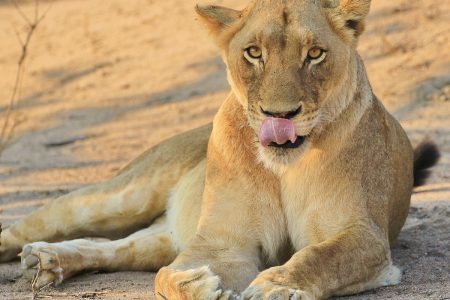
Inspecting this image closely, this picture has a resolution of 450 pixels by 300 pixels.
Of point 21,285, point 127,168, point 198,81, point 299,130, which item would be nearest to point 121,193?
point 127,168

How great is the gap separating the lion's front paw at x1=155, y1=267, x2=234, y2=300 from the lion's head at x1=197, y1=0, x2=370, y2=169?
0.51 m

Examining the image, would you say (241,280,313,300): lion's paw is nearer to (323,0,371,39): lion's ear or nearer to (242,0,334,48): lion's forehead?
(242,0,334,48): lion's forehead

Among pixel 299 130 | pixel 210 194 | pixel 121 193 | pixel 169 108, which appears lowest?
pixel 169 108

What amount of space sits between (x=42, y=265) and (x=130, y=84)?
5.21 meters

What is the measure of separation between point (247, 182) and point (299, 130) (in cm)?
52

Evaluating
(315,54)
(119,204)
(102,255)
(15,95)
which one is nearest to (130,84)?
(15,95)

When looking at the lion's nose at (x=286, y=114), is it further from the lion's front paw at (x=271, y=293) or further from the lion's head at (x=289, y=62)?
the lion's front paw at (x=271, y=293)

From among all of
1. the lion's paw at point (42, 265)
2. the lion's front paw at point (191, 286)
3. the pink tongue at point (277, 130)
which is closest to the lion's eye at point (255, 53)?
the pink tongue at point (277, 130)

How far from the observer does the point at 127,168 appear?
628cm

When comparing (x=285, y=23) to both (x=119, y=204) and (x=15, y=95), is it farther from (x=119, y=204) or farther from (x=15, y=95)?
(x=15, y=95)

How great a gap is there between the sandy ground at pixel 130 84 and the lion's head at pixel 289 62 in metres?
2.01

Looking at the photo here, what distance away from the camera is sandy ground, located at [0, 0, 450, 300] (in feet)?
27.8

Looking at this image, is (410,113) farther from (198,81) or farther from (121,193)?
(121,193)

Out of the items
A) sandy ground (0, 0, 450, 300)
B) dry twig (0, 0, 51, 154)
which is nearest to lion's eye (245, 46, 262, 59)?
dry twig (0, 0, 51, 154)
